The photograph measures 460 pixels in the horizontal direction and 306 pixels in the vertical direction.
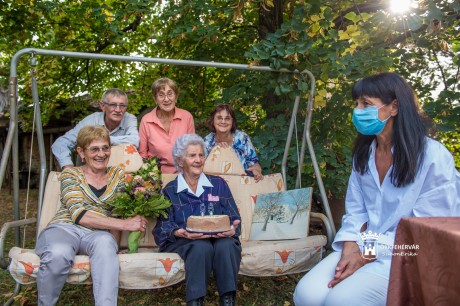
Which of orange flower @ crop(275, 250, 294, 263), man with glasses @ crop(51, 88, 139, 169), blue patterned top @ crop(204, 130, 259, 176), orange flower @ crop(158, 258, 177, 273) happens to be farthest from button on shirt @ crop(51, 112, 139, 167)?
orange flower @ crop(275, 250, 294, 263)

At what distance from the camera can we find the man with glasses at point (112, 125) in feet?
14.1

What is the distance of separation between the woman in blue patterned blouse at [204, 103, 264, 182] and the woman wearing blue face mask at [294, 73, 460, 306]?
73.9 inches

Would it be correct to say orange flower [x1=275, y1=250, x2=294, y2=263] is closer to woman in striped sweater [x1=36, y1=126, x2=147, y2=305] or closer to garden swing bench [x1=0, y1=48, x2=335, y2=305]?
garden swing bench [x1=0, y1=48, x2=335, y2=305]

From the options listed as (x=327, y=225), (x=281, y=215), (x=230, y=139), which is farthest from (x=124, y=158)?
(x=327, y=225)

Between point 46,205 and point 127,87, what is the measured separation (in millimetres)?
5528

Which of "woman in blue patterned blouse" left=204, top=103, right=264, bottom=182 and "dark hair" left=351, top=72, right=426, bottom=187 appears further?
"woman in blue patterned blouse" left=204, top=103, right=264, bottom=182

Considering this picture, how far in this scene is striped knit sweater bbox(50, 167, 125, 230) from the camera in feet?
11.5

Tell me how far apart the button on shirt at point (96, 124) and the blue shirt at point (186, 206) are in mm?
846

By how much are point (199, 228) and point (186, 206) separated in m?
0.35

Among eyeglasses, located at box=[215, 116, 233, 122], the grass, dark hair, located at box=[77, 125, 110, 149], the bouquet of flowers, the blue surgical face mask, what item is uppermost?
eyeglasses, located at box=[215, 116, 233, 122]

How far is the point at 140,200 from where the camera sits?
3.58 meters

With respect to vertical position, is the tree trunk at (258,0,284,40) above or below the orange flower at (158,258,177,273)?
above

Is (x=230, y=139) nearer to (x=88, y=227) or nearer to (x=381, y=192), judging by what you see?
(x=88, y=227)

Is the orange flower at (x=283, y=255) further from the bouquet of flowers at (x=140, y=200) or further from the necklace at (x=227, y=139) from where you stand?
the necklace at (x=227, y=139)
